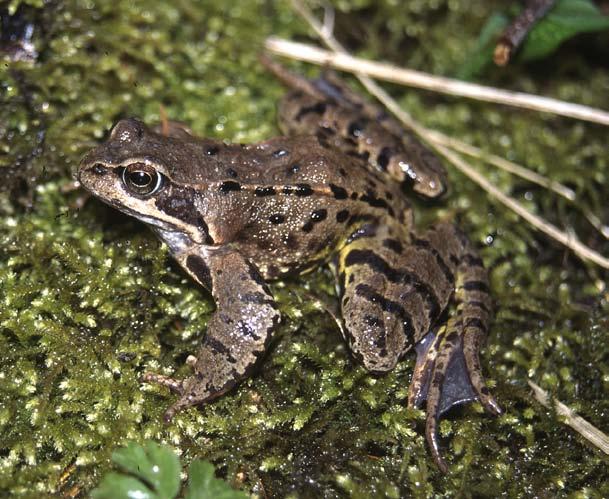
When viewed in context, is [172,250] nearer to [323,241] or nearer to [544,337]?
[323,241]

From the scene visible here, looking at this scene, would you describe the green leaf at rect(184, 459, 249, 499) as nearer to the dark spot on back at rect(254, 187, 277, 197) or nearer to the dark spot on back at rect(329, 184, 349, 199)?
the dark spot on back at rect(254, 187, 277, 197)

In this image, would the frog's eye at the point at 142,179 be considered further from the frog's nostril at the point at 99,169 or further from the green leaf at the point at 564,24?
the green leaf at the point at 564,24

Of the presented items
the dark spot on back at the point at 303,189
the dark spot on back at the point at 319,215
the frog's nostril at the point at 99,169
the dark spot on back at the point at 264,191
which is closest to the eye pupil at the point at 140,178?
the frog's nostril at the point at 99,169

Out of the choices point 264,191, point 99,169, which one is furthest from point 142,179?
point 264,191

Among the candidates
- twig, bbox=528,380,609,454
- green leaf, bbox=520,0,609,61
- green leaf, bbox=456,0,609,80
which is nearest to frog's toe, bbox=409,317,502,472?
twig, bbox=528,380,609,454

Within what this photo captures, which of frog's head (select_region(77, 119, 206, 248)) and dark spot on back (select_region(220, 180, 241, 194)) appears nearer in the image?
frog's head (select_region(77, 119, 206, 248))

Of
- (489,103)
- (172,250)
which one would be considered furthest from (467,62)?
(172,250)
